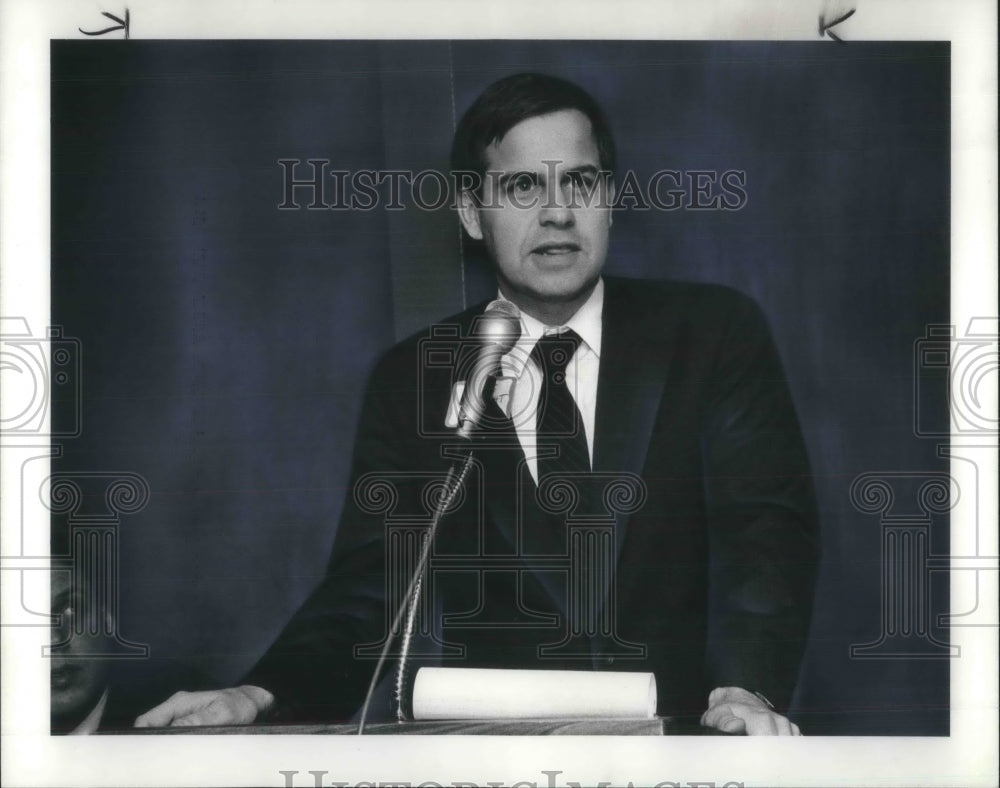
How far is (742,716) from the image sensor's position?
342cm

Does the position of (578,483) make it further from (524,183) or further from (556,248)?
(524,183)

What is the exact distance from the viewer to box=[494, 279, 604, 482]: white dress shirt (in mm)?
3436

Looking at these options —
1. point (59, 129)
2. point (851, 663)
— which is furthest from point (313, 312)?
point (851, 663)


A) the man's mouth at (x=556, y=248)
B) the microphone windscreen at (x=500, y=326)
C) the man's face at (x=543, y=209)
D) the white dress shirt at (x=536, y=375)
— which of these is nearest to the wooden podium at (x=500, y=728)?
the white dress shirt at (x=536, y=375)

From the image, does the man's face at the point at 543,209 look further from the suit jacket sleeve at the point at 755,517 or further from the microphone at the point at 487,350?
the suit jacket sleeve at the point at 755,517

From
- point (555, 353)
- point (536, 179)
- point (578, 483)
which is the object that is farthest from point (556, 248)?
point (578, 483)

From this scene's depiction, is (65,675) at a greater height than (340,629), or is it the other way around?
(340,629)

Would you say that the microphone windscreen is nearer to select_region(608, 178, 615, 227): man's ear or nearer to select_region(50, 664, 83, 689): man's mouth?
select_region(608, 178, 615, 227): man's ear

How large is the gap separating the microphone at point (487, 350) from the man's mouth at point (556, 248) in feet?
0.65

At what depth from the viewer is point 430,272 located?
11.3ft

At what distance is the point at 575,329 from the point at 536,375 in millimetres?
204

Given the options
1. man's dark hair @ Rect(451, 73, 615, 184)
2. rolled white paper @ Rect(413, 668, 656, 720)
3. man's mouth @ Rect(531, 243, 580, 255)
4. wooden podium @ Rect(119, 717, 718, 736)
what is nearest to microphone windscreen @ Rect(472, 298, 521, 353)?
man's mouth @ Rect(531, 243, 580, 255)

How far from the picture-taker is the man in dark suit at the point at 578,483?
3.41 meters

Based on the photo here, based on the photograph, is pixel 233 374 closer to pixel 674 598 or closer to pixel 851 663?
pixel 674 598
